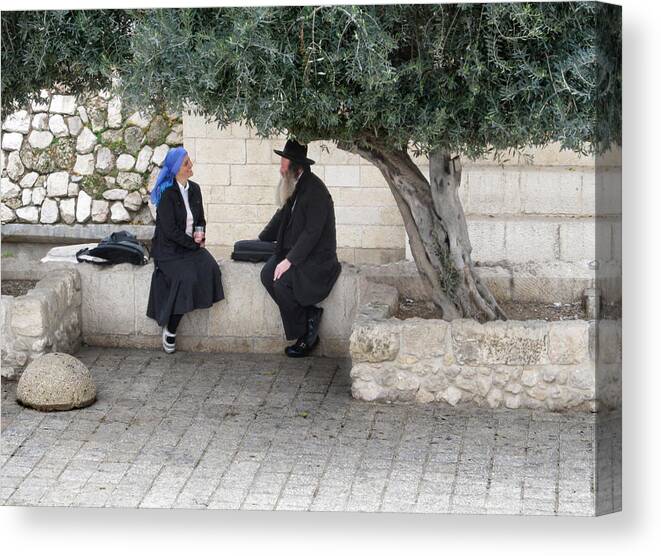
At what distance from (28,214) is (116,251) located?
3.83 feet

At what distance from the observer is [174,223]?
8484mm

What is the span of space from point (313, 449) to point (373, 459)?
0.36 m

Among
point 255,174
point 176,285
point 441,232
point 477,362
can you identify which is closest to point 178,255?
point 176,285

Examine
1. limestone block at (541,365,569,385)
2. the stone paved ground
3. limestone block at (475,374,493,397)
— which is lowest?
the stone paved ground

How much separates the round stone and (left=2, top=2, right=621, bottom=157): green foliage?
1883 millimetres

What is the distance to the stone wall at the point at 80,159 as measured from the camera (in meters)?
7.40

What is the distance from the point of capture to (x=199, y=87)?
6469mm

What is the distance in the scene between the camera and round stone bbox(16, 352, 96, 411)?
25.9 feet

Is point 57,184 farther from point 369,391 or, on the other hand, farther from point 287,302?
point 369,391

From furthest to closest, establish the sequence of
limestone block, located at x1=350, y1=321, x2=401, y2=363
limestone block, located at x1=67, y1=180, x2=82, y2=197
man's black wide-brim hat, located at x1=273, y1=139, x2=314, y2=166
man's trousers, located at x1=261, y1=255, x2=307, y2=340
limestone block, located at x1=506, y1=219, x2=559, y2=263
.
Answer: limestone block, located at x1=506, y1=219, x2=559, y2=263 < man's trousers, located at x1=261, y1=255, x2=307, y2=340 < man's black wide-brim hat, located at x1=273, y1=139, x2=314, y2=166 < limestone block, located at x1=350, y1=321, x2=401, y2=363 < limestone block, located at x1=67, y1=180, x2=82, y2=197

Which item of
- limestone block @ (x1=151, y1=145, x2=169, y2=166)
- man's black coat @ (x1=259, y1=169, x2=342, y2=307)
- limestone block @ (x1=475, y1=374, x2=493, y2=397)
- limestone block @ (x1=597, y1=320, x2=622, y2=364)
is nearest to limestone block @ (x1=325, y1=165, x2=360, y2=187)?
man's black coat @ (x1=259, y1=169, x2=342, y2=307)

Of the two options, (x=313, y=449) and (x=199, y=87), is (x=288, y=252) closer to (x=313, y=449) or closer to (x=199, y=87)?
(x=313, y=449)

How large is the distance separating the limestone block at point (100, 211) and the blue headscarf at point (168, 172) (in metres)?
0.35

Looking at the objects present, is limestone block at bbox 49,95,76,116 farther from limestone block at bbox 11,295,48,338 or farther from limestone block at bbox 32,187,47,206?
limestone block at bbox 11,295,48,338
